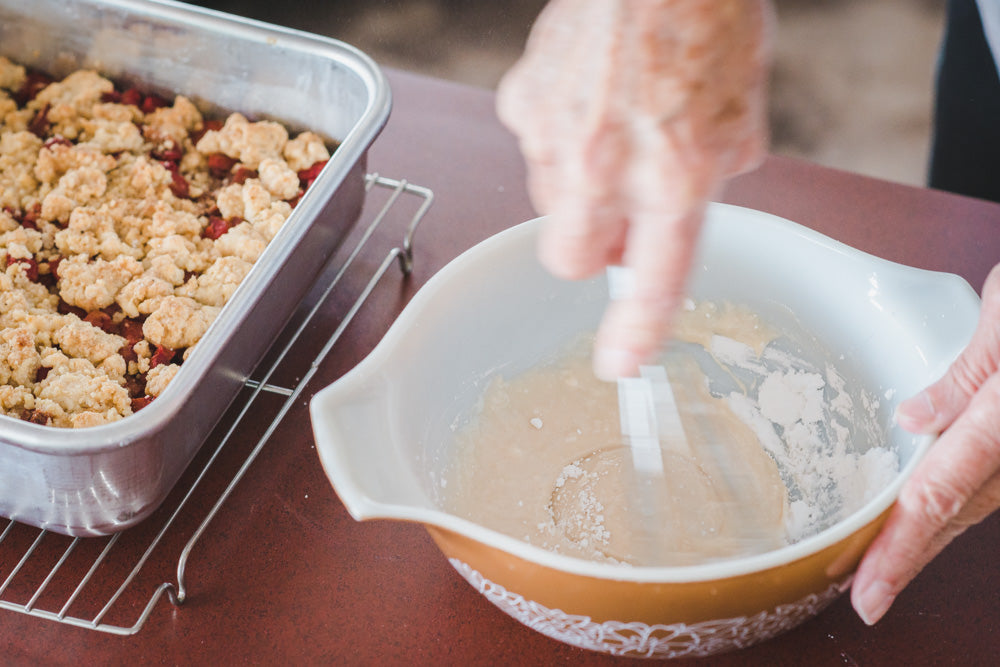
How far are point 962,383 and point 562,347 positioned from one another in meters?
0.32

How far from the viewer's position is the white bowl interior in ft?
1.97

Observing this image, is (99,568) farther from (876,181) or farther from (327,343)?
(876,181)

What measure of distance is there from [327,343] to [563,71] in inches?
17.6

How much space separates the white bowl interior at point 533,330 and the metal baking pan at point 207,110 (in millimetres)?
116

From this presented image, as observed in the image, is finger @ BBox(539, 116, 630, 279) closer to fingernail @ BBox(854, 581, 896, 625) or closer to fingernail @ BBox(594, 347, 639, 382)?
fingernail @ BBox(594, 347, 639, 382)

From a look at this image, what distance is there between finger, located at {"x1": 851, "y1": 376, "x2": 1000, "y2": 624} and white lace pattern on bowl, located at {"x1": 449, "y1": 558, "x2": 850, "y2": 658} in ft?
0.13

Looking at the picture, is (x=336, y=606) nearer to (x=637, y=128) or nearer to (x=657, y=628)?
(x=657, y=628)

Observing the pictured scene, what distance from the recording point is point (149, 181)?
0.92m

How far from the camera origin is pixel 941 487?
0.55 meters

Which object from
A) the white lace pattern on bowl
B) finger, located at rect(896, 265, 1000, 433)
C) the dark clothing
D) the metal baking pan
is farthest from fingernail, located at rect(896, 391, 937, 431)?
the dark clothing

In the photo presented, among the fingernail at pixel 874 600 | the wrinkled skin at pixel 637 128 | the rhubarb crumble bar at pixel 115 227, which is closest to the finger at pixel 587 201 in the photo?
the wrinkled skin at pixel 637 128

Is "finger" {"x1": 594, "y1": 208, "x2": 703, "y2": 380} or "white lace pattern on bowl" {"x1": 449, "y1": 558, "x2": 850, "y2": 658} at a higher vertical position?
"finger" {"x1": 594, "y1": 208, "x2": 703, "y2": 380}

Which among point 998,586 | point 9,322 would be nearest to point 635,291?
point 998,586

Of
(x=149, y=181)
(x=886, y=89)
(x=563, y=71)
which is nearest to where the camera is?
(x=563, y=71)
